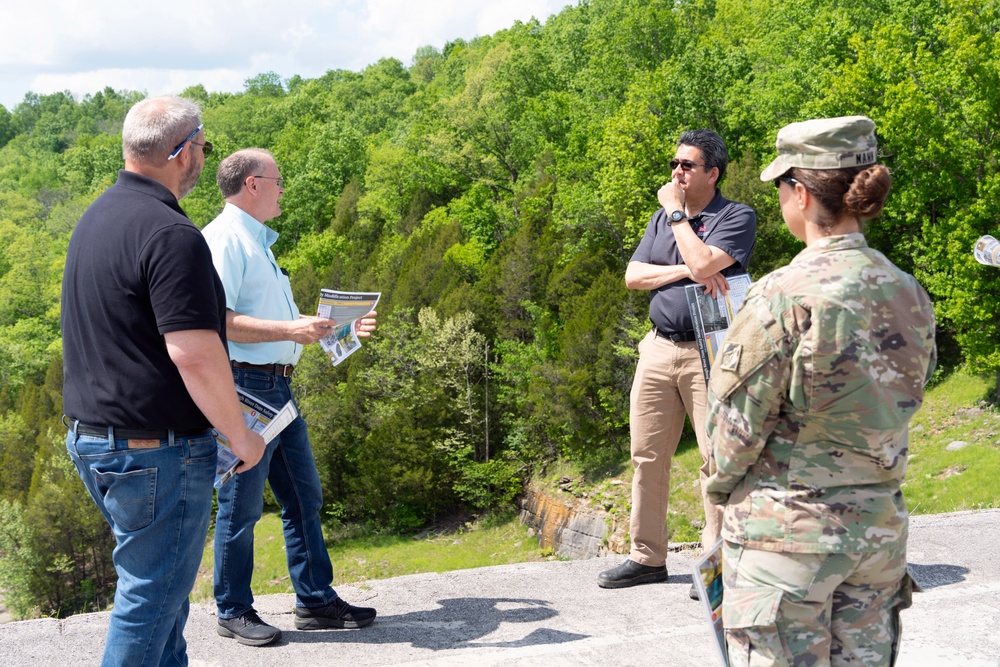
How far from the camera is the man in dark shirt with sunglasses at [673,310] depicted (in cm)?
459

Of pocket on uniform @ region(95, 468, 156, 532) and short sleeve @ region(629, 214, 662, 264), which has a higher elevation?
short sleeve @ region(629, 214, 662, 264)

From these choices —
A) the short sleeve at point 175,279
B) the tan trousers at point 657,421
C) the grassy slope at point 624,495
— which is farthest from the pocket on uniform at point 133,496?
the grassy slope at point 624,495

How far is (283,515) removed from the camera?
14.9ft

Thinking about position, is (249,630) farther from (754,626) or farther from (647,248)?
(647,248)

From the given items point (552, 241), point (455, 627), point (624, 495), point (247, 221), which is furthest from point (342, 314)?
point (552, 241)

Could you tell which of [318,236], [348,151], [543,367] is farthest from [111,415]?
[348,151]

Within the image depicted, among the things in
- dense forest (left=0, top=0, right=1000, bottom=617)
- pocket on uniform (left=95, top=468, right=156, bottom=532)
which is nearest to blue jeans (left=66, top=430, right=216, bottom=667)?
pocket on uniform (left=95, top=468, right=156, bottom=532)

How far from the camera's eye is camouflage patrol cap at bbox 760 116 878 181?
2.43 m

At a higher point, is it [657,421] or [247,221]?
[247,221]

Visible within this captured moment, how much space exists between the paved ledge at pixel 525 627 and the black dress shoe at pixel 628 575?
0.06 meters

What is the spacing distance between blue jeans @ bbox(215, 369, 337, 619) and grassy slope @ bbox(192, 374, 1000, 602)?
44.5 feet

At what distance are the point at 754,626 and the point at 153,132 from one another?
2516mm

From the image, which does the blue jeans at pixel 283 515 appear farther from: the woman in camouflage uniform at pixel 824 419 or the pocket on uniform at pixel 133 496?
the woman in camouflage uniform at pixel 824 419

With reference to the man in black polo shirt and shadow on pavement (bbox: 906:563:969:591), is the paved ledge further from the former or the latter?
the man in black polo shirt
